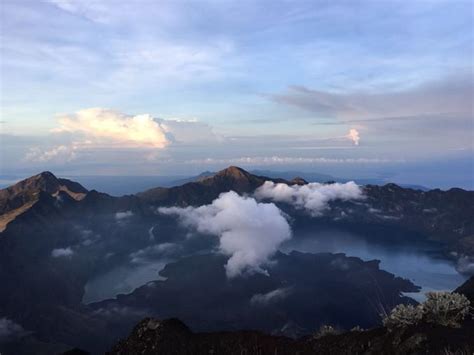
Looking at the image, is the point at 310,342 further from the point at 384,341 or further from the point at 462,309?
the point at 462,309

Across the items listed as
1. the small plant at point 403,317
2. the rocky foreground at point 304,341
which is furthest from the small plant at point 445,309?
the rocky foreground at point 304,341

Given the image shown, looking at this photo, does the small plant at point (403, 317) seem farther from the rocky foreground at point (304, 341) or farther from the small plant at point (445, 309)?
the rocky foreground at point (304, 341)

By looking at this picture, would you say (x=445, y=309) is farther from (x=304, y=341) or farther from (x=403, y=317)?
(x=304, y=341)

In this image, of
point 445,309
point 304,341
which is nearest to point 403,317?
point 445,309

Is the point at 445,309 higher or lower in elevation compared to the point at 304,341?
higher

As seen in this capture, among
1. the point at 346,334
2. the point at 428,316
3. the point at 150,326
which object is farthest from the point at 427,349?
the point at 150,326

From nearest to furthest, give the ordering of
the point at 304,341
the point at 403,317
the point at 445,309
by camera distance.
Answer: the point at 445,309 < the point at 403,317 < the point at 304,341
